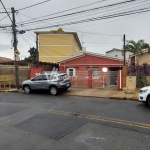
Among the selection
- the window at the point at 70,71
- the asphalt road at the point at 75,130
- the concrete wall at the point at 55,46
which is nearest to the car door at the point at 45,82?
the asphalt road at the point at 75,130

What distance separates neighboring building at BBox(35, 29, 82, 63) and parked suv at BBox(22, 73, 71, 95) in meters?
21.7

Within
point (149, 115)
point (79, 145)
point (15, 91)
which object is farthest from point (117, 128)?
point (15, 91)

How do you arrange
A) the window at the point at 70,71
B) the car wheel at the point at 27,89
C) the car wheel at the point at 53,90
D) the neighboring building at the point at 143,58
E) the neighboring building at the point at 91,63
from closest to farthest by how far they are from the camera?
the car wheel at the point at 53,90 < the car wheel at the point at 27,89 < the neighboring building at the point at 143,58 < the neighboring building at the point at 91,63 < the window at the point at 70,71

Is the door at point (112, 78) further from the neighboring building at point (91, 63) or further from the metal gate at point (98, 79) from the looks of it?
the neighboring building at point (91, 63)

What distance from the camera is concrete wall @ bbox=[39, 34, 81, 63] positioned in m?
37.7

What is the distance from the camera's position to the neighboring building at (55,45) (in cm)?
3756

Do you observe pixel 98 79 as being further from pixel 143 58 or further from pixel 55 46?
pixel 55 46

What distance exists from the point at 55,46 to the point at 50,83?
23773 millimetres

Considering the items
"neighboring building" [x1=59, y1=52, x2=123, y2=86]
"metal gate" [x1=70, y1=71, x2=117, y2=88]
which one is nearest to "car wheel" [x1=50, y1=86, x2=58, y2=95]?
"metal gate" [x1=70, y1=71, x2=117, y2=88]

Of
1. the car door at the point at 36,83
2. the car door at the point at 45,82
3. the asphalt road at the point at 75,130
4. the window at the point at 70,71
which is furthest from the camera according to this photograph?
the window at the point at 70,71

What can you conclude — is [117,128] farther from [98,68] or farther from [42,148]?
[98,68]

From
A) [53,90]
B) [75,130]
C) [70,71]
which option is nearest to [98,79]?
[70,71]

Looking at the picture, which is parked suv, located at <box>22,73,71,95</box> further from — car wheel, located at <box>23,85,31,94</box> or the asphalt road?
the asphalt road

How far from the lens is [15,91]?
58.7 feet
